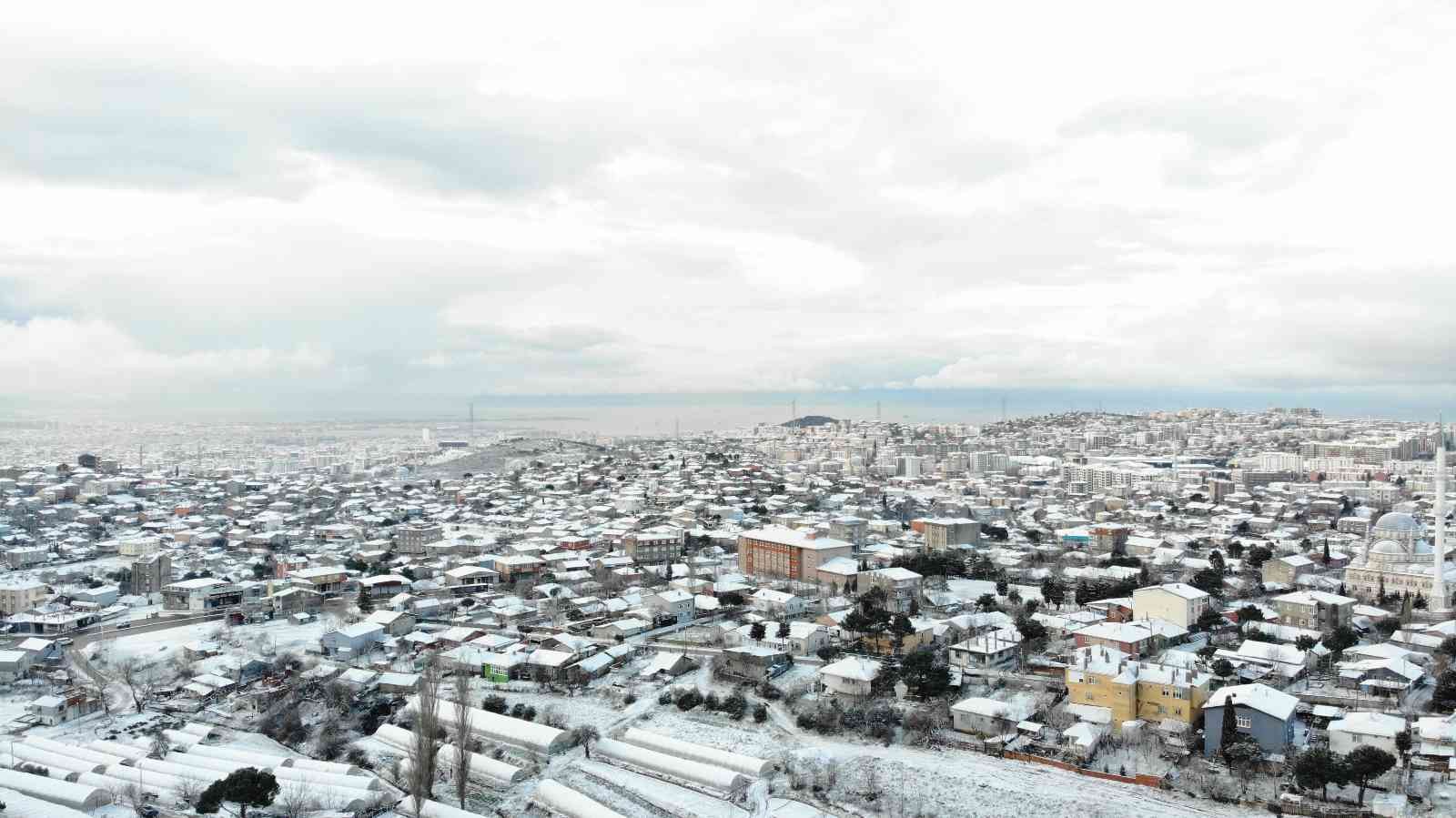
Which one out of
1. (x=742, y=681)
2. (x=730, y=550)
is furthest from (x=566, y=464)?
(x=742, y=681)

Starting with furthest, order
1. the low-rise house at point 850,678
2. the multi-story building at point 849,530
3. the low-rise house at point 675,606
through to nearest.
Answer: the multi-story building at point 849,530
the low-rise house at point 675,606
the low-rise house at point 850,678

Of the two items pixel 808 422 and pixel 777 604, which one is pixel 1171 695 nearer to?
pixel 777 604

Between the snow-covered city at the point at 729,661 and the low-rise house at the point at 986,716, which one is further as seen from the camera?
the low-rise house at the point at 986,716

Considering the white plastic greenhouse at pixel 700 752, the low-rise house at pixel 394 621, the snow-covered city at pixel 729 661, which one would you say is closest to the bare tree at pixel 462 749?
the snow-covered city at pixel 729 661

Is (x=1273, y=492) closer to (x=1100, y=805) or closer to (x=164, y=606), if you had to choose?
(x=1100, y=805)

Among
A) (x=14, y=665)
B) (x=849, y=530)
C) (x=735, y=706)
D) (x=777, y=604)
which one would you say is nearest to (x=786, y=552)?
(x=777, y=604)

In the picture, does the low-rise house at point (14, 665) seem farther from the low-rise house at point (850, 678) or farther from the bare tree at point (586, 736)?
the low-rise house at point (850, 678)

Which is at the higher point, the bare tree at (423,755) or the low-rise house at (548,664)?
the bare tree at (423,755)
